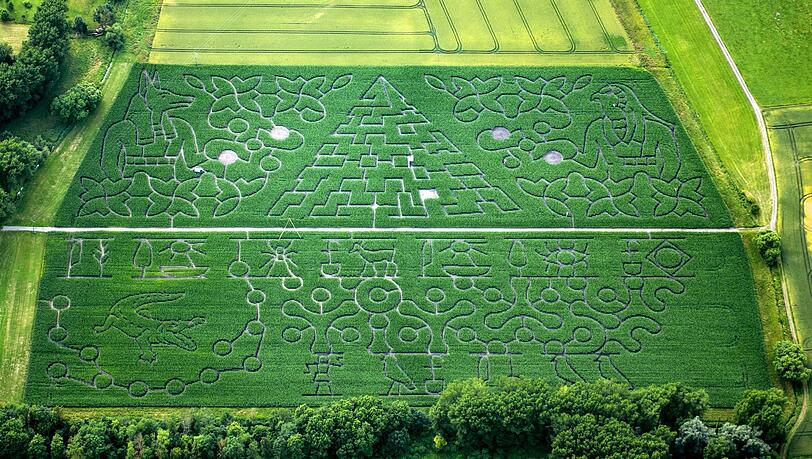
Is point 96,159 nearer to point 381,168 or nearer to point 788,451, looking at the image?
point 381,168

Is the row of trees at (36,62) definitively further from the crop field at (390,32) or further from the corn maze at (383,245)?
the crop field at (390,32)

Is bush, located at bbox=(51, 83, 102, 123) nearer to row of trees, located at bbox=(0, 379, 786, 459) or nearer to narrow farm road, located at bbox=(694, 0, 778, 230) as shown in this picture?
row of trees, located at bbox=(0, 379, 786, 459)

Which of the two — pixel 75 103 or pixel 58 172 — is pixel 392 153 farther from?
pixel 58 172

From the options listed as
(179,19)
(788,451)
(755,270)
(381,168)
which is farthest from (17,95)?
(788,451)

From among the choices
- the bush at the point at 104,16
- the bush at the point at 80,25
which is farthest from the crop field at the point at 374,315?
the bush at the point at 104,16

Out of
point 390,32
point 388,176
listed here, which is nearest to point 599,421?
point 388,176

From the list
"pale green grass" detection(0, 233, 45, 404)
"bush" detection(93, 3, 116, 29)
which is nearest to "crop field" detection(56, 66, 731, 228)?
"pale green grass" detection(0, 233, 45, 404)
